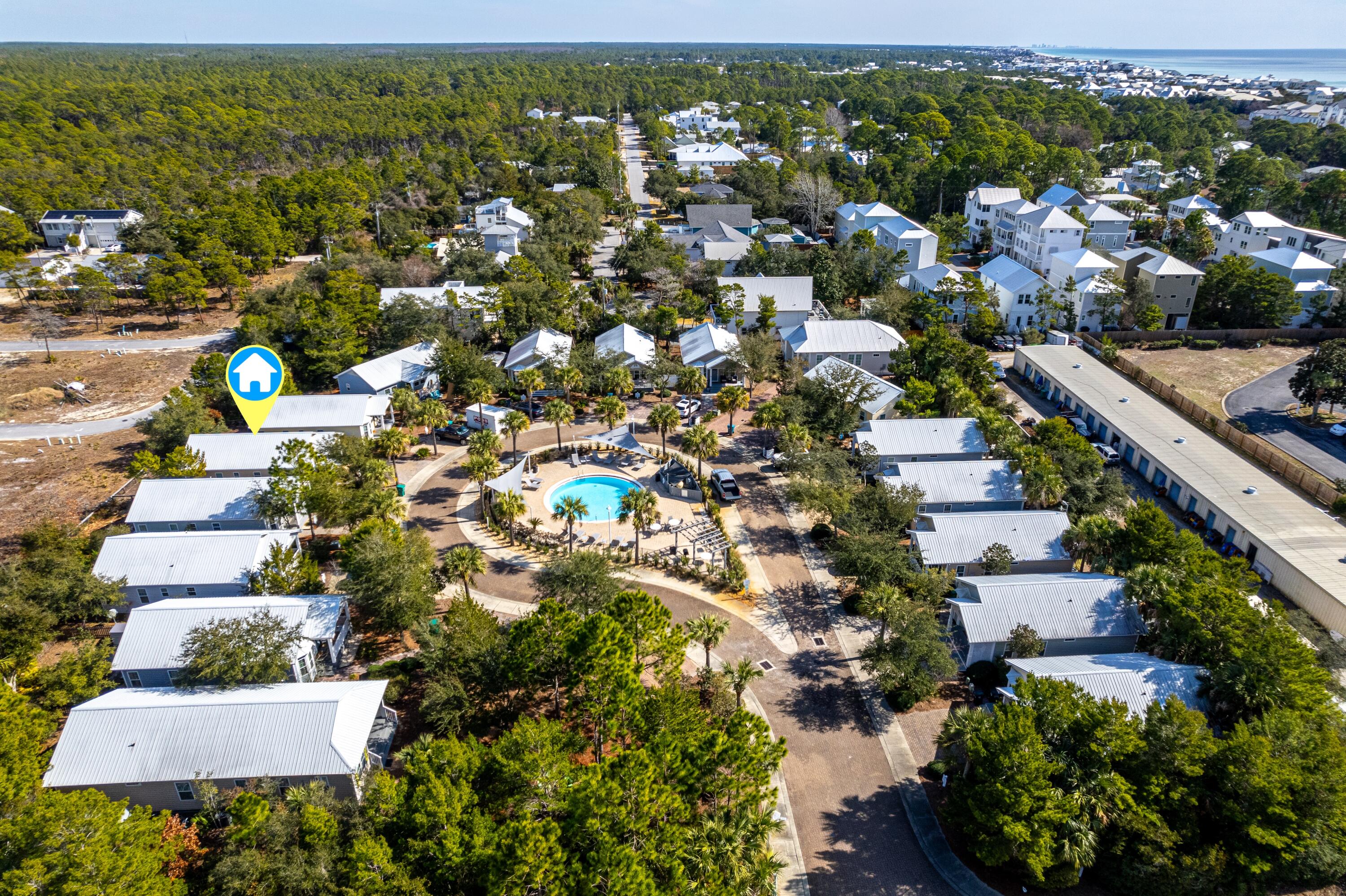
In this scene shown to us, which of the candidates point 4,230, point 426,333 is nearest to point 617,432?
point 426,333

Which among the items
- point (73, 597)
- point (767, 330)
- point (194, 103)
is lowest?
point (73, 597)

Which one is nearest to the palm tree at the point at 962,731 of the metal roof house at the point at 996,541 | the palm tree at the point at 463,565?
the metal roof house at the point at 996,541

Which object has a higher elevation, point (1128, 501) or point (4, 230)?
point (4, 230)

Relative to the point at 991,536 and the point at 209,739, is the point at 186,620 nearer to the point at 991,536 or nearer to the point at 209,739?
the point at 209,739

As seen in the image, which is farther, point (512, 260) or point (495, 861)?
point (512, 260)

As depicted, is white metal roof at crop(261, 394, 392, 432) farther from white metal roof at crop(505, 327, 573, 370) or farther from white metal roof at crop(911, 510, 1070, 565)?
white metal roof at crop(911, 510, 1070, 565)

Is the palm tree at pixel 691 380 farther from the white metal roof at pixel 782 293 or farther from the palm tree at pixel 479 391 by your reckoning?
the white metal roof at pixel 782 293

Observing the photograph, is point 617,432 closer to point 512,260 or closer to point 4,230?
point 512,260
